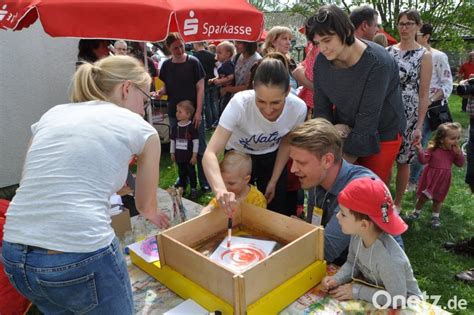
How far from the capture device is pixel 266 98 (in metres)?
2.04

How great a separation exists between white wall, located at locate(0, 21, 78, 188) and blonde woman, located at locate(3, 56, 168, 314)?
3.97 metres

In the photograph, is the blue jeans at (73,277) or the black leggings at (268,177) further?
the black leggings at (268,177)

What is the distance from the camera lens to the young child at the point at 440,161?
3.42 meters

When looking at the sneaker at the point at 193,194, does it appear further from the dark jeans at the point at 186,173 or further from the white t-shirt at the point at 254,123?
the white t-shirt at the point at 254,123

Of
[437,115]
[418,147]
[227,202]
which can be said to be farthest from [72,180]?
[437,115]

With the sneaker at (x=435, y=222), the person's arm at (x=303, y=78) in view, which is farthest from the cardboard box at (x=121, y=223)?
the sneaker at (x=435, y=222)

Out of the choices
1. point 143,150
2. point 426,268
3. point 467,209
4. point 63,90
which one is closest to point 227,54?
point 63,90

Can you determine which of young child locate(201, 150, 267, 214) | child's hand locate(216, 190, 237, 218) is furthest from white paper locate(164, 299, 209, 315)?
young child locate(201, 150, 267, 214)

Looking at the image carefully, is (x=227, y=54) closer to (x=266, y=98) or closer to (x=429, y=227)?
(x=429, y=227)

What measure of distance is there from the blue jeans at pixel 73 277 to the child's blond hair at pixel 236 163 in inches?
42.0

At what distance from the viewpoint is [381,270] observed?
1.42 metres

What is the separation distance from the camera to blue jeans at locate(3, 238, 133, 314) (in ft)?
3.91

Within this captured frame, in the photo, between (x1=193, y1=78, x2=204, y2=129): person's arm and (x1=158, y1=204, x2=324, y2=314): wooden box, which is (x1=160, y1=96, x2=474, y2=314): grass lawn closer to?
(x1=193, y1=78, x2=204, y2=129): person's arm

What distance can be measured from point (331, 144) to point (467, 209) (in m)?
2.83
